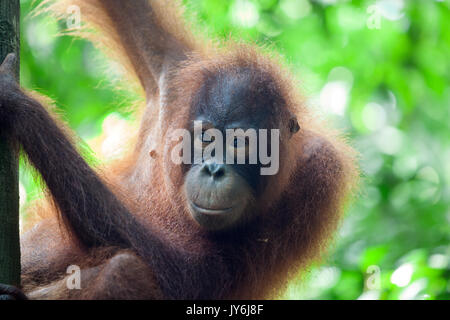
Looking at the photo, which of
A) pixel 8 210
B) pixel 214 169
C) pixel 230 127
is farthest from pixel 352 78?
pixel 8 210

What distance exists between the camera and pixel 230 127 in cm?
348

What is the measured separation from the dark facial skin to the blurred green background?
1433 mm

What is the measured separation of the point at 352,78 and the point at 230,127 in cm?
394

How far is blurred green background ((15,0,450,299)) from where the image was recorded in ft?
17.7

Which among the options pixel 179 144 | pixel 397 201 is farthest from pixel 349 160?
pixel 397 201

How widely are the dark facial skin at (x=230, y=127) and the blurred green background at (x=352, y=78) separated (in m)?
1.43

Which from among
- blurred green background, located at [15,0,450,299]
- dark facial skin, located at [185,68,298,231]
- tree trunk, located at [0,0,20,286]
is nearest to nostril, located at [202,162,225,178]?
dark facial skin, located at [185,68,298,231]

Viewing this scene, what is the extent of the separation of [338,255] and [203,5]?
9.49 ft

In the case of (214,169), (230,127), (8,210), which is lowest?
(8,210)

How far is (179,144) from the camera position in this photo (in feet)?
12.3

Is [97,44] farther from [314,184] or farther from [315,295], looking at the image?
[315,295]

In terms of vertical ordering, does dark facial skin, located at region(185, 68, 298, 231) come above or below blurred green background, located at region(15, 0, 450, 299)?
below

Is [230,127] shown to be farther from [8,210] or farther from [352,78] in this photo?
[352,78]

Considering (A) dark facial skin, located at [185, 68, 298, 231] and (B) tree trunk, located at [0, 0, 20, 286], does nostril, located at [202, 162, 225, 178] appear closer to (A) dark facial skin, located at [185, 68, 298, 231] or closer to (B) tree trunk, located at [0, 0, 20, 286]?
(A) dark facial skin, located at [185, 68, 298, 231]
